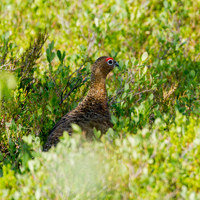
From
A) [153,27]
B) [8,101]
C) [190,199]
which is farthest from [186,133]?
[153,27]

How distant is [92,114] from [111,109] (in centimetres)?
96

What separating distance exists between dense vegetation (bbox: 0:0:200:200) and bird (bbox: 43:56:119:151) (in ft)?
0.77

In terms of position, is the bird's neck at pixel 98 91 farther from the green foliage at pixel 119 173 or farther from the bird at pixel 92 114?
the green foliage at pixel 119 173

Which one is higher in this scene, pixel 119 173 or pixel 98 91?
pixel 98 91

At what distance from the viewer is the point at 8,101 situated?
431 cm

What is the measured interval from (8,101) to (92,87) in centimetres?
127

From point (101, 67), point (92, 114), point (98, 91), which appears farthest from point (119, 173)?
point (101, 67)

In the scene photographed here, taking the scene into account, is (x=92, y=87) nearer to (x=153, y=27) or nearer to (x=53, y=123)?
(x=53, y=123)

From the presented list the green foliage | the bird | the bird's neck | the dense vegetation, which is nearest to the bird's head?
the bird

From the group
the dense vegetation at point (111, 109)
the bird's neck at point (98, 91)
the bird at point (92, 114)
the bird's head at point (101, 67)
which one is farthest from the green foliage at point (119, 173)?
the bird's head at point (101, 67)

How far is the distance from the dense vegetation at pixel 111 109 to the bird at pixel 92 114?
0.24 m

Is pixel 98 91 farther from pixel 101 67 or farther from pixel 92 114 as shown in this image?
pixel 92 114

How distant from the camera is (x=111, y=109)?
5020 mm

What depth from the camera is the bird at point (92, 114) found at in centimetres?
366
